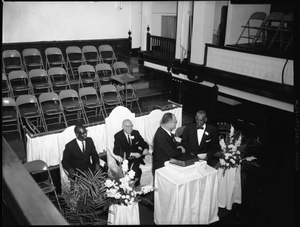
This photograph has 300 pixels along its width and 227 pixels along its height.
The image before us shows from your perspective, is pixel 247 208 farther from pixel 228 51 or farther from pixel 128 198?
pixel 228 51

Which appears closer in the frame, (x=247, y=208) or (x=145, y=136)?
(x=247, y=208)

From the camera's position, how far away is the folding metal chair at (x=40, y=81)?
8.97m

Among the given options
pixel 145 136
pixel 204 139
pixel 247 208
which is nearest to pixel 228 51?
pixel 145 136

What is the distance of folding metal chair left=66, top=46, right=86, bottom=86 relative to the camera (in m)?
10.7

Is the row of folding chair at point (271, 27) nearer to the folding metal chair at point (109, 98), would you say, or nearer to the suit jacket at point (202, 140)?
the folding metal chair at point (109, 98)

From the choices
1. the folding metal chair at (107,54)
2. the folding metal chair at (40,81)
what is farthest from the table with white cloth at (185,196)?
the folding metal chair at (107,54)

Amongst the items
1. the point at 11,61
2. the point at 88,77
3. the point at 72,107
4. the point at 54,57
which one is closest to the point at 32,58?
the point at 11,61

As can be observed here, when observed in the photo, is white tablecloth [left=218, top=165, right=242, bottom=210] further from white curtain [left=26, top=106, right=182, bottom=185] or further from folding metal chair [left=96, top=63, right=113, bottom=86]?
folding metal chair [left=96, top=63, right=113, bottom=86]

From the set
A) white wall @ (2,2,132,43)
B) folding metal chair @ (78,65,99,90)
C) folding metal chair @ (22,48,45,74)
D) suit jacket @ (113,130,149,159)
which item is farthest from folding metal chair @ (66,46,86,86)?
suit jacket @ (113,130,149,159)

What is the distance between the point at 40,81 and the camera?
9.78 metres

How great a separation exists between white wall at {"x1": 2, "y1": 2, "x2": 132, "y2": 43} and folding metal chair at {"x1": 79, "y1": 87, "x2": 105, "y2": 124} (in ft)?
9.68

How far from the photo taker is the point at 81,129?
5348 mm

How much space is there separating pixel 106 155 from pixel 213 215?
264cm

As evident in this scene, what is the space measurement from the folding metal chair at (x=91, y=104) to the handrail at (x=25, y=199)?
696 centimetres
